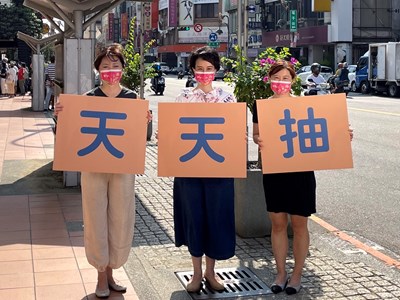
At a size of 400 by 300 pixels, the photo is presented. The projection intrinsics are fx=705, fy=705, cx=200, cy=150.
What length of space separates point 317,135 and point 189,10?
80271 mm

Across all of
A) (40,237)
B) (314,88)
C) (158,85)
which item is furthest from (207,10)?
(40,237)

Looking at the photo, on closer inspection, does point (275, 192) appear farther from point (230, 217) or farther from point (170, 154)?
point (170, 154)

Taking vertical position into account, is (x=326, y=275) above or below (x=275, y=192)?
below

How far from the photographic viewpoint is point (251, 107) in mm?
6691

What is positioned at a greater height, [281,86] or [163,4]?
[163,4]

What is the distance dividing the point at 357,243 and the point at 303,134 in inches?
87.1

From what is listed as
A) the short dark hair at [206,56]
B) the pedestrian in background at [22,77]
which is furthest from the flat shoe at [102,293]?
the pedestrian in background at [22,77]

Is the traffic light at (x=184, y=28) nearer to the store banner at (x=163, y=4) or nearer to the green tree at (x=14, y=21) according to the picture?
the store banner at (x=163, y=4)

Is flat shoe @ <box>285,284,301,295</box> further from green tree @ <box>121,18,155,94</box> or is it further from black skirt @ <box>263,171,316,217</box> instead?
green tree @ <box>121,18,155,94</box>

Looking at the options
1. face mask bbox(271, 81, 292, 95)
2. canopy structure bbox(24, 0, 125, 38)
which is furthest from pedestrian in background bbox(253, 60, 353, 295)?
canopy structure bbox(24, 0, 125, 38)

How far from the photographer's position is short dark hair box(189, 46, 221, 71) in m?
5.24

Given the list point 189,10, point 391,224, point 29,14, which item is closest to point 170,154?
point 391,224

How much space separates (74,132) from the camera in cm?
510

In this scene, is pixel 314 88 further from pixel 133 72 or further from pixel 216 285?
pixel 216 285
